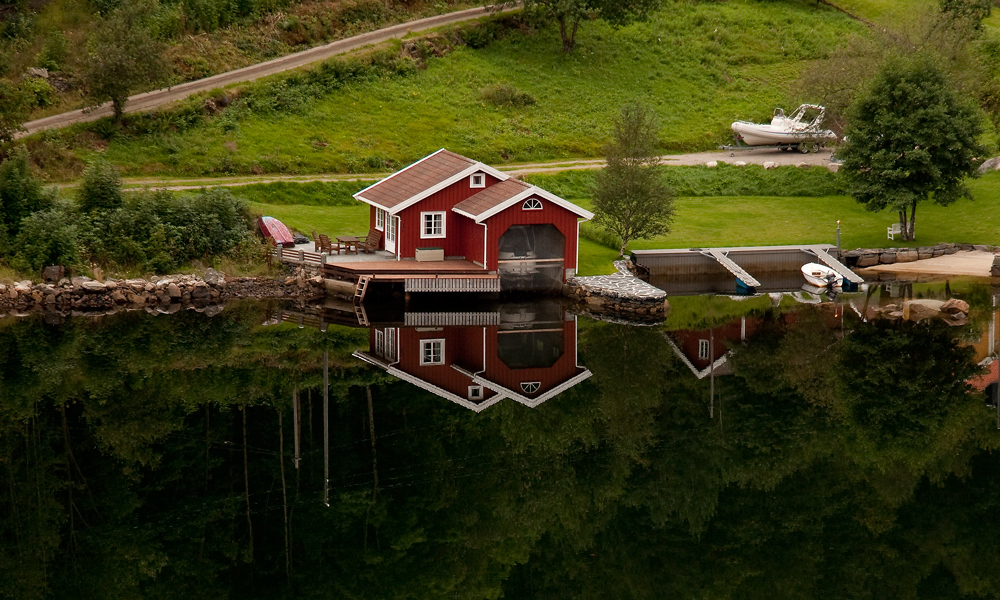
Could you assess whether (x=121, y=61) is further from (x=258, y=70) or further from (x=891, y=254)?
(x=891, y=254)

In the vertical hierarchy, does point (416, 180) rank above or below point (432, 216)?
above

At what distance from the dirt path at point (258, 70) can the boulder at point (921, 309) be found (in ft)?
100

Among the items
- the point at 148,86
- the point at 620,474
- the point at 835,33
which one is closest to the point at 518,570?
the point at 620,474

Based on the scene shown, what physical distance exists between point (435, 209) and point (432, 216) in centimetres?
28

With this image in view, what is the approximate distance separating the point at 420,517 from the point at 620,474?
14.9 feet

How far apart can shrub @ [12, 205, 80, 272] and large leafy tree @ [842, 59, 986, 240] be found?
2799cm

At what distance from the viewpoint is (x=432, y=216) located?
41.0 m

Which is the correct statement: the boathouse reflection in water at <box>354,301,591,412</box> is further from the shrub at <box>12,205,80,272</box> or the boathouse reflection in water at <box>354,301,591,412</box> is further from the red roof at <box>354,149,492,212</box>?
the shrub at <box>12,205,80,272</box>

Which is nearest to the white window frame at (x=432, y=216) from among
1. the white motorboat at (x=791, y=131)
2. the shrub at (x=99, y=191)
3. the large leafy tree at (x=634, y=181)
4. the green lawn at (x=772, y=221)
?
the green lawn at (x=772, y=221)

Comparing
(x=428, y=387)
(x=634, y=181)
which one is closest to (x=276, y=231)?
(x=634, y=181)

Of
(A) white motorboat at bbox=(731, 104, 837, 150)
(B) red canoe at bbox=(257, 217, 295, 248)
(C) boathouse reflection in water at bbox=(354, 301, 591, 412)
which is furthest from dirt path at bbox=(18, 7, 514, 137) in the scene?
(C) boathouse reflection in water at bbox=(354, 301, 591, 412)

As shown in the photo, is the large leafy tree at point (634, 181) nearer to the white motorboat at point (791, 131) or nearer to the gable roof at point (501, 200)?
the gable roof at point (501, 200)

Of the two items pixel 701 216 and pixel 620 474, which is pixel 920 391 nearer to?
pixel 620 474

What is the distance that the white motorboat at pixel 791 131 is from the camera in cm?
5478
